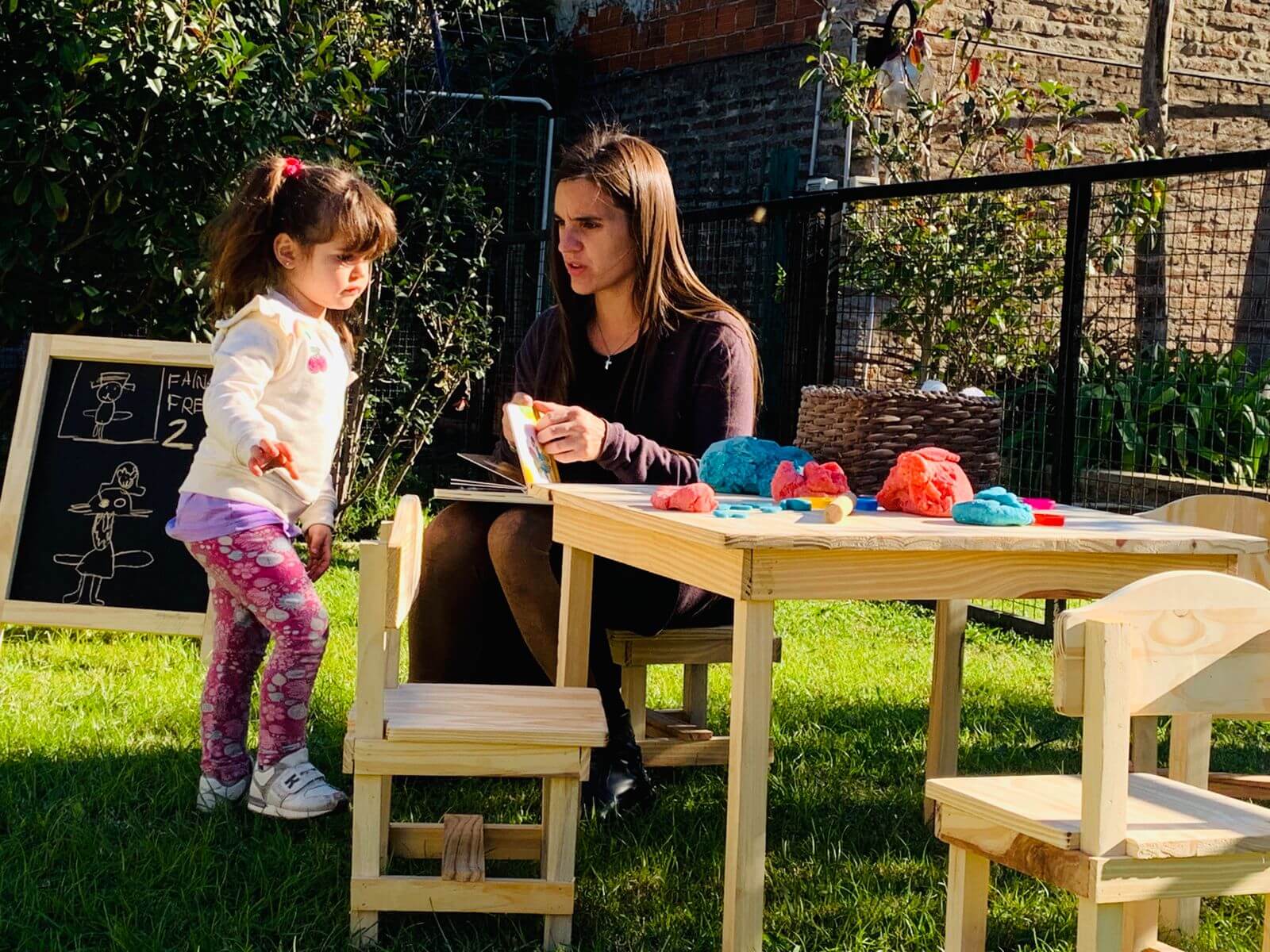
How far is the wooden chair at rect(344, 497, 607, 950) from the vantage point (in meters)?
2.57

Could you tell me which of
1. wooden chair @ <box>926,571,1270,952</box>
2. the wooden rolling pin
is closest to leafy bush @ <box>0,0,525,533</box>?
the wooden rolling pin

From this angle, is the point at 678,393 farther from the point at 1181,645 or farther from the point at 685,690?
the point at 1181,645

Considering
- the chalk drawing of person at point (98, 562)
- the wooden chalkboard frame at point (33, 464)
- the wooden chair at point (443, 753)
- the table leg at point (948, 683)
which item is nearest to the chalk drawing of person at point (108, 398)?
the wooden chalkboard frame at point (33, 464)

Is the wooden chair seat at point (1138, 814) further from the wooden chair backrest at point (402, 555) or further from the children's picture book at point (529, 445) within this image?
the children's picture book at point (529, 445)

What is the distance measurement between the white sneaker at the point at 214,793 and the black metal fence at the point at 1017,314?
315 centimetres

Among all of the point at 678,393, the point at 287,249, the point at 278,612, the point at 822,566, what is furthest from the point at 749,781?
the point at 287,249

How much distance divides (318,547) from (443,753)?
0.99 meters

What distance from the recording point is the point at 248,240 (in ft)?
11.4

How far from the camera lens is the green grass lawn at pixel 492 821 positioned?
109 inches

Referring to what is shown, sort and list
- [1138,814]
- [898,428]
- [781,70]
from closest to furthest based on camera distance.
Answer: [1138,814] → [898,428] → [781,70]

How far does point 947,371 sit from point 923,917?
4.10 metres

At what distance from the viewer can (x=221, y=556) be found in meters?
3.23

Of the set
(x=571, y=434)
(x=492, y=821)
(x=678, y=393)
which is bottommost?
(x=492, y=821)

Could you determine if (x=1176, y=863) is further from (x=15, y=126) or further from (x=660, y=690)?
(x=15, y=126)
